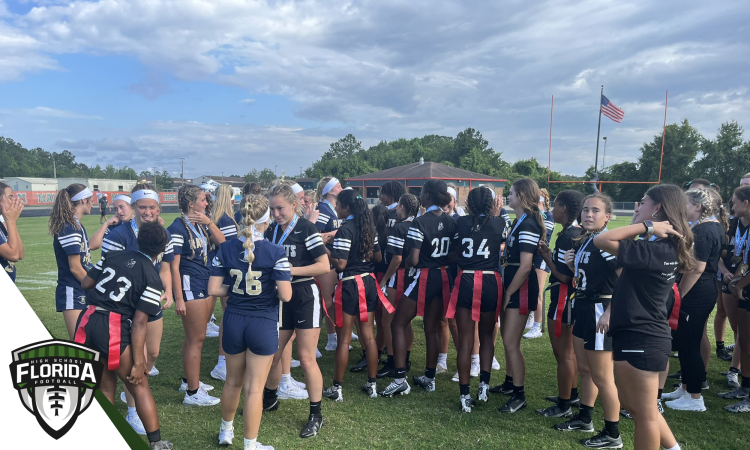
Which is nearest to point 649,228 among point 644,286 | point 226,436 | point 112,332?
point 644,286

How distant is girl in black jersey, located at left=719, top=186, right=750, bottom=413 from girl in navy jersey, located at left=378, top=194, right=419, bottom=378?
3.33 metres

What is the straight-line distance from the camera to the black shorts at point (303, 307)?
3.91 m

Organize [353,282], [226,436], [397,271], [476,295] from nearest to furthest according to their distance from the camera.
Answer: [226,436] → [476,295] → [353,282] → [397,271]

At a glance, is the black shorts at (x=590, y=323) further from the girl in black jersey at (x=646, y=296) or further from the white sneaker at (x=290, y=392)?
the white sneaker at (x=290, y=392)

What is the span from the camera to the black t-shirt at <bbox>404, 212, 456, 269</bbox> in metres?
4.62

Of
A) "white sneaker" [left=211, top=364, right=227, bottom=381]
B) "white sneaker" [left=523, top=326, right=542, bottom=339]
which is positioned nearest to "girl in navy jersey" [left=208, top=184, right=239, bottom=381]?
"white sneaker" [left=211, top=364, right=227, bottom=381]

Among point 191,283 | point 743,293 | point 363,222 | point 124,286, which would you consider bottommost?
point 191,283

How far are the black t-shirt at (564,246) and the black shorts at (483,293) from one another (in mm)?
617

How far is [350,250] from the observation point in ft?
14.9

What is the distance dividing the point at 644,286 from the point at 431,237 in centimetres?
220

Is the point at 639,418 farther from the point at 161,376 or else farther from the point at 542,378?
the point at 161,376

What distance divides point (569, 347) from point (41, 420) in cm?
407

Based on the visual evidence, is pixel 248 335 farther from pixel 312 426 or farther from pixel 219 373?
pixel 219 373

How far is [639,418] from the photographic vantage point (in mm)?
2768
